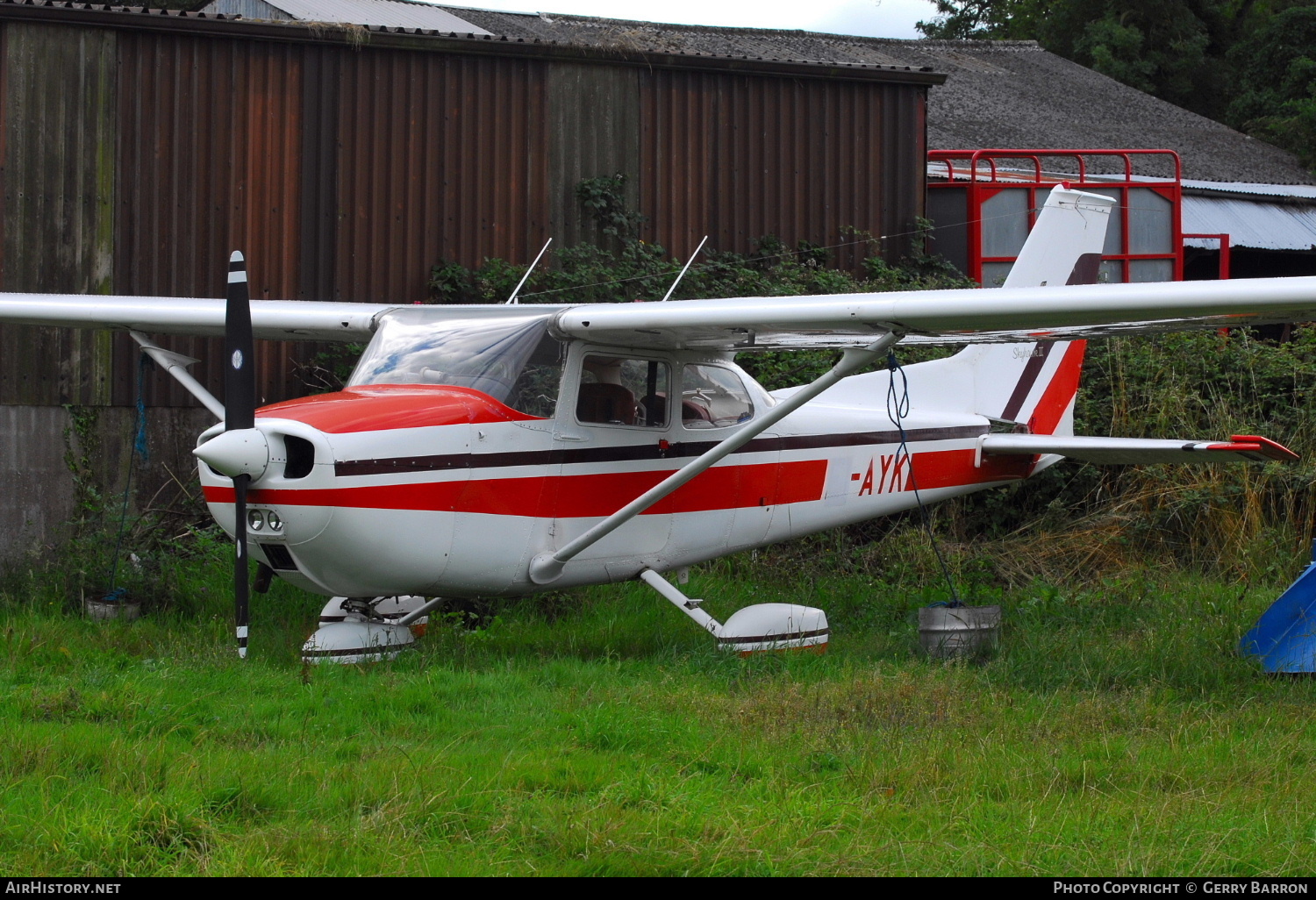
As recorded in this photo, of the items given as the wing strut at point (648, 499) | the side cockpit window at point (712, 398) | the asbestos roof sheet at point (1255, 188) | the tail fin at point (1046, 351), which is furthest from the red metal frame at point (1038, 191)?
the wing strut at point (648, 499)

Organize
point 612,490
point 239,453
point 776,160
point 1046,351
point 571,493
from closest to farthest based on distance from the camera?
1. point 239,453
2. point 571,493
3. point 612,490
4. point 1046,351
5. point 776,160

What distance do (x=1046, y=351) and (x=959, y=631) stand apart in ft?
11.7

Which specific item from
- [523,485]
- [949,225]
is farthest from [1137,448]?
[949,225]

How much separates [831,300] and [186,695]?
371cm

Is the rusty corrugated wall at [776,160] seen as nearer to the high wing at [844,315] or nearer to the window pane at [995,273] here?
the window pane at [995,273]

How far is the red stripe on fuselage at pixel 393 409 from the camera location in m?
6.42

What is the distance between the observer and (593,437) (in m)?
7.48

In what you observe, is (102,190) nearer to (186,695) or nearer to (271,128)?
(271,128)

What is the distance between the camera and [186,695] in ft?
19.0

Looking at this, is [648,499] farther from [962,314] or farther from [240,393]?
[240,393]

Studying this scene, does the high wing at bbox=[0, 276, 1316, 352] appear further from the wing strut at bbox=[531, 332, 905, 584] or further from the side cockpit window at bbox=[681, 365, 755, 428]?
the wing strut at bbox=[531, 332, 905, 584]

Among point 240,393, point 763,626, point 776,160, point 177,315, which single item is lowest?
point 763,626

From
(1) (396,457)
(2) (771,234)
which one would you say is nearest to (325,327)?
(1) (396,457)

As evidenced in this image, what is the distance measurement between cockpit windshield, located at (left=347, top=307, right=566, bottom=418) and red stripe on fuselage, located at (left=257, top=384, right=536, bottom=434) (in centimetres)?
9
